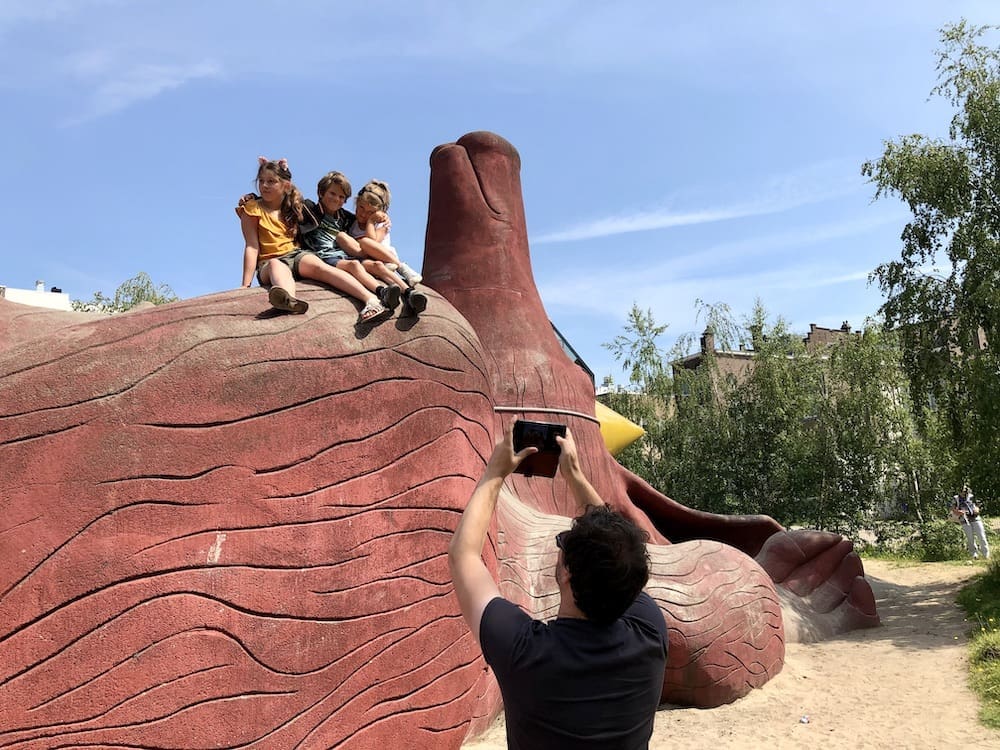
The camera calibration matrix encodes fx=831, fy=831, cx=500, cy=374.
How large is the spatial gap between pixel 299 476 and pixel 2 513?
1.02 meters

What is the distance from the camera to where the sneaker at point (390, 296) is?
367 cm

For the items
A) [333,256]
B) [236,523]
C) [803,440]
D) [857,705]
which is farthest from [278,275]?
[803,440]

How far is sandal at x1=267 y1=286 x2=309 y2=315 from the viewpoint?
11.4 feet

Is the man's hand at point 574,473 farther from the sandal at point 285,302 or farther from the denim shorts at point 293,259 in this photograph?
the denim shorts at point 293,259

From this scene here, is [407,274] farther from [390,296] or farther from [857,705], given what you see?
[857,705]

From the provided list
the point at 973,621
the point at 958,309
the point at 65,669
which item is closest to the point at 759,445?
the point at 958,309

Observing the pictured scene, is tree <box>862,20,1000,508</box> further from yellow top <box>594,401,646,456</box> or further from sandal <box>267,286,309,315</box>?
sandal <box>267,286,309,315</box>

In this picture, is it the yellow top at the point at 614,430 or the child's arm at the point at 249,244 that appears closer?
the child's arm at the point at 249,244

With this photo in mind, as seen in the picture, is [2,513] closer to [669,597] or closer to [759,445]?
[669,597]

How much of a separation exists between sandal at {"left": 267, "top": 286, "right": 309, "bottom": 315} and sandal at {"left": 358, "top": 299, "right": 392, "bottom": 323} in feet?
0.81

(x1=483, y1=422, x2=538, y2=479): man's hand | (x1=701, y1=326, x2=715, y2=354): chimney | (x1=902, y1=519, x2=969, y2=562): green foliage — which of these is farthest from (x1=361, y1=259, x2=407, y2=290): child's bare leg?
(x1=701, y1=326, x2=715, y2=354): chimney

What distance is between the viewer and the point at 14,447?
2.87m

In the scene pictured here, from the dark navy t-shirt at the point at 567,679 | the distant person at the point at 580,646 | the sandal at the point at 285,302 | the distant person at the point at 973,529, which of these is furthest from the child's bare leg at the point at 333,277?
the distant person at the point at 973,529

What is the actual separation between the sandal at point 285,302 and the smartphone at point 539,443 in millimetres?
1850
